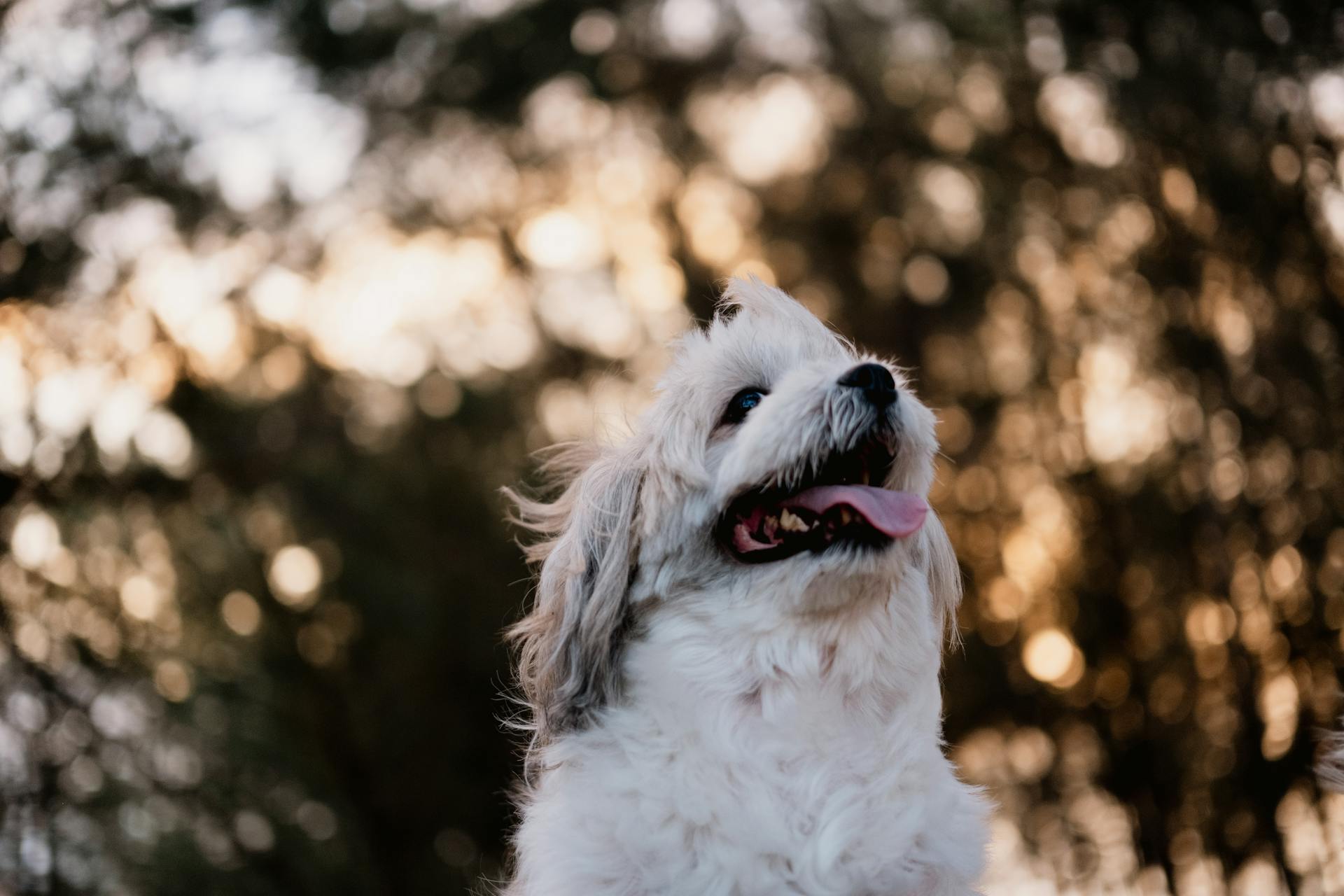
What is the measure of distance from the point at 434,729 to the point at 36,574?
381cm

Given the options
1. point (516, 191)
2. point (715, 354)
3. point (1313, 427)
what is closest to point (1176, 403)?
point (1313, 427)

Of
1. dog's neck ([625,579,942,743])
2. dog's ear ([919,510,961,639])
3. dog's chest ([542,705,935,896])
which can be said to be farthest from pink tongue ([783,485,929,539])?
dog's chest ([542,705,935,896])

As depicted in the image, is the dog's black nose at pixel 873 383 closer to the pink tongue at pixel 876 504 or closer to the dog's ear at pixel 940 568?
the pink tongue at pixel 876 504

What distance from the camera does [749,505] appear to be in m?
2.94

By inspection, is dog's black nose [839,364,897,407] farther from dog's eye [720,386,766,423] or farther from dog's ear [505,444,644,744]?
dog's ear [505,444,644,744]

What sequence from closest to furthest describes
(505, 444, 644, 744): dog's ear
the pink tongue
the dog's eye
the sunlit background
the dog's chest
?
the dog's chest, the pink tongue, (505, 444, 644, 744): dog's ear, the dog's eye, the sunlit background

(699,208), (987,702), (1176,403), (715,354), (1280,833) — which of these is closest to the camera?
(715,354)

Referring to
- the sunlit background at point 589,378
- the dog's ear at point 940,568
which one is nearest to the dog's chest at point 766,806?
the dog's ear at point 940,568

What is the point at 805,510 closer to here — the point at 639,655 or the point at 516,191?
the point at 639,655

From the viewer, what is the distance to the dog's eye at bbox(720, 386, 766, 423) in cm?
310

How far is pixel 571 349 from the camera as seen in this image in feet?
34.4

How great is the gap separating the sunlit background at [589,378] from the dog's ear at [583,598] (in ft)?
17.6

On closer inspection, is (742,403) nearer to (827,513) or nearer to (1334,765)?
(827,513)

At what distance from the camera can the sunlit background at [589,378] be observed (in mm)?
8141
